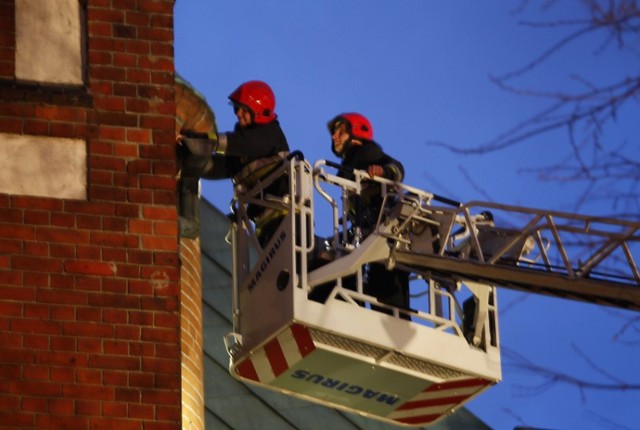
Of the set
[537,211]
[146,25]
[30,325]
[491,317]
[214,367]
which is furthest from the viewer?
[214,367]

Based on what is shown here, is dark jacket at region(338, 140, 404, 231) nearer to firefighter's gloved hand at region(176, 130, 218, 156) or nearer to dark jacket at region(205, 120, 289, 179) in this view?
dark jacket at region(205, 120, 289, 179)

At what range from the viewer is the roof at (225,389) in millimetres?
19062

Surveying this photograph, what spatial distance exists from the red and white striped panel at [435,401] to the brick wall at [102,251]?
2806 mm

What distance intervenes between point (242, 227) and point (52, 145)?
7.73 feet

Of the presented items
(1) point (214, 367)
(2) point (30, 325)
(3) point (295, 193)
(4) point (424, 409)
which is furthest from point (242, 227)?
(1) point (214, 367)

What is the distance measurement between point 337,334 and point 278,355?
526mm

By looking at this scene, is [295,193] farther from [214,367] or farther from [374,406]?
[214,367]

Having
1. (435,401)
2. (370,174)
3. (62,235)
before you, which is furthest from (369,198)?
(62,235)

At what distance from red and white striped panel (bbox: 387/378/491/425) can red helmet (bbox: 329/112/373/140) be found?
1.91 m

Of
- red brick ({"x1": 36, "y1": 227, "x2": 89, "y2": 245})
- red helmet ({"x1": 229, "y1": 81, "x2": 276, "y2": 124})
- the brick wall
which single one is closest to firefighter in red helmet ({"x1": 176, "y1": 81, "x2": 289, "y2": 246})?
red helmet ({"x1": 229, "y1": 81, "x2": 276, "y2": 124})

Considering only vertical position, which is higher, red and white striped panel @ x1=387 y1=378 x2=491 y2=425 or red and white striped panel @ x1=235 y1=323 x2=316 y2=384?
red and white striped panel @ x1=235 y1=323 x2=316 y2=384

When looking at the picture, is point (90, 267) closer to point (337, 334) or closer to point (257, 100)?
point (337, 334)

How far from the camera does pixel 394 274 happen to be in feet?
44.6

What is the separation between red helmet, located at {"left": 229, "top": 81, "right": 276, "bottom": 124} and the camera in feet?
45.3
